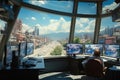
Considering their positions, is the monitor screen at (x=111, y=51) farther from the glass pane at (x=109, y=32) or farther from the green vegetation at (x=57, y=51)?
the green vegetation at (x=57, y=51)

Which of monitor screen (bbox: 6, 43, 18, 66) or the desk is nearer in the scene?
monitor screen (bbox: 6, 43, 18, 66)

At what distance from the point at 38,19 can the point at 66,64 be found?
6.61 ft

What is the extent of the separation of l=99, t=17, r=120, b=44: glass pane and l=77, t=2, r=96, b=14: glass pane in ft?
1.91

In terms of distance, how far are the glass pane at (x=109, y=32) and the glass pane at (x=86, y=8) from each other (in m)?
0.58

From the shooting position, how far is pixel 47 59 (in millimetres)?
7305

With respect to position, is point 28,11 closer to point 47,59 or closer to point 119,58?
point 47,59

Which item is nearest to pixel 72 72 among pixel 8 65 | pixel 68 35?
pixel 68 35

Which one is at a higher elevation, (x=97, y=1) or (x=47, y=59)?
(x=97, y=1)

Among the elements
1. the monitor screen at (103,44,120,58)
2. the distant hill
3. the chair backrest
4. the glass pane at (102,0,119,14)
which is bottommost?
the chair backrest

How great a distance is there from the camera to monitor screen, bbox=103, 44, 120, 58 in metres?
5.77

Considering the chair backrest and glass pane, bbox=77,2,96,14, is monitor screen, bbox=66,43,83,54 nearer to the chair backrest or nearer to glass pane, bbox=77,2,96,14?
glass pane, bbox=77,2,96,14

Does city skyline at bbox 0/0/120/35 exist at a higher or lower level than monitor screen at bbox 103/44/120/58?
higher

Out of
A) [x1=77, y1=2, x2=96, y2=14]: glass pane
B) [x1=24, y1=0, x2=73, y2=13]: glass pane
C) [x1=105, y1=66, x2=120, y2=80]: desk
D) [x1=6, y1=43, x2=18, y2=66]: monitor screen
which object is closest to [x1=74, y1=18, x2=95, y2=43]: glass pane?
[x1=77, y1=2, x2=96, y2=14]: glass pane

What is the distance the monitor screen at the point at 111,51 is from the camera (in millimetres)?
5773
